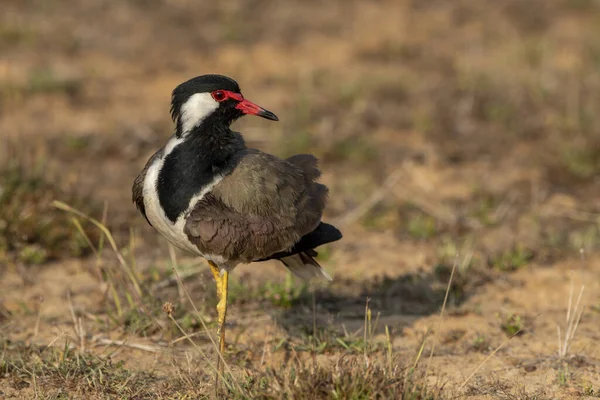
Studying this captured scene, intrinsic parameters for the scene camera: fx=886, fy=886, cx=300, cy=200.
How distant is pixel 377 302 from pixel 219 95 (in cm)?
185

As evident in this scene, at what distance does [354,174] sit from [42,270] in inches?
113

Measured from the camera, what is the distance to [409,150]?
7.91 m

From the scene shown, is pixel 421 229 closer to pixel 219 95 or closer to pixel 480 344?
pixel 480 344

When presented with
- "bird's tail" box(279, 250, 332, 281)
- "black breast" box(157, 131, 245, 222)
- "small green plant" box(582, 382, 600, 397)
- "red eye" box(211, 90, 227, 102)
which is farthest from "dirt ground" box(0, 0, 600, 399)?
"red eye" box(211, 90, 227, 102)

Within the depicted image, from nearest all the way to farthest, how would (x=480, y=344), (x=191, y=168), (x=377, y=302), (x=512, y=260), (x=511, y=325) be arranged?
(x=191, y=168) → (x=480, y=344) → (x=511, y=325) → (x=377, y=302) → (x=512, y=260)

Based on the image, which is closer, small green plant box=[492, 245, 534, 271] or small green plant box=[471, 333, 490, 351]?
small green plant box=[471, 333, 490, 351]

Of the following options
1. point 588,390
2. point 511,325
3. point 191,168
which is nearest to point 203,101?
point 191,168

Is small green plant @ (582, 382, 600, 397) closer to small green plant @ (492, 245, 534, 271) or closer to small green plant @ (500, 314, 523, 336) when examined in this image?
small green plant @ (500, 314, 523, 336)

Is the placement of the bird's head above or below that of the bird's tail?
above

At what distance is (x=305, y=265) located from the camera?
480 cm

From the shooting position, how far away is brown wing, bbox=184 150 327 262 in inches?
159

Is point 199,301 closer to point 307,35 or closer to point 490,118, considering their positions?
point 490,118

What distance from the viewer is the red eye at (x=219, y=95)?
420 centimetres

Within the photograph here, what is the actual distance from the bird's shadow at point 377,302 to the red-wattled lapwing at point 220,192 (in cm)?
76
